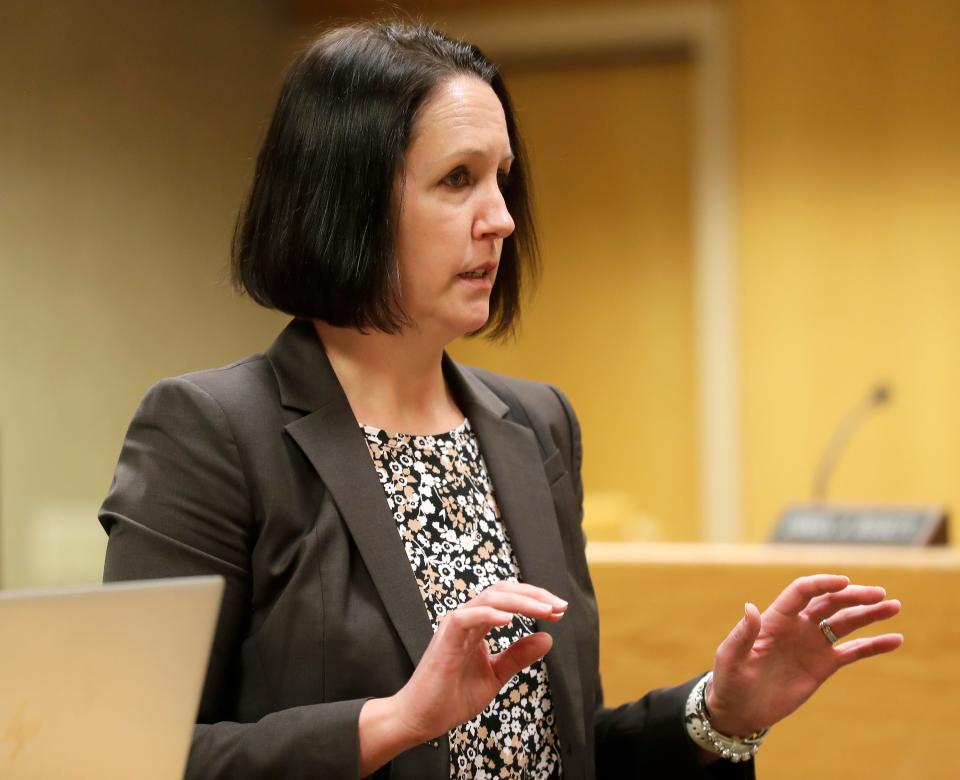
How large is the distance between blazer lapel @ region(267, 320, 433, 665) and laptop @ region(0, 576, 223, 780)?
0.37m

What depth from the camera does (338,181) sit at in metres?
1.54

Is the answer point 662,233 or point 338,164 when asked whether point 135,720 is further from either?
point 662,233

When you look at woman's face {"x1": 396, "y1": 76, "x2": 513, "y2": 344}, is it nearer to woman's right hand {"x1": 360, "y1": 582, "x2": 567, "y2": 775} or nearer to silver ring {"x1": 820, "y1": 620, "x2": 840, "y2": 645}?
woman's right hand {"x1": 360, "y1": 582, "x2": 567, "y2": 775}

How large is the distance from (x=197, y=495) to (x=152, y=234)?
431 cm

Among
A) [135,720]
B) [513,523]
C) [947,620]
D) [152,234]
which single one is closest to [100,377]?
[152,234]

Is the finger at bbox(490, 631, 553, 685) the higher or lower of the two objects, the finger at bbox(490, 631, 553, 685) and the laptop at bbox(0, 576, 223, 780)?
the lower

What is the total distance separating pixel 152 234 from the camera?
551 cm

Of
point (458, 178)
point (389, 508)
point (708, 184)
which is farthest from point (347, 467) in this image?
point (708, 184)

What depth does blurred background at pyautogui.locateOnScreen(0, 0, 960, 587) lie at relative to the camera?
491 centimetres

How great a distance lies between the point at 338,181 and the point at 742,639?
725 mm

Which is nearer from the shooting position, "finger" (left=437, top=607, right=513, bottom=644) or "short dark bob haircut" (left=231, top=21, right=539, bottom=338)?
"finger" (left=437, top=607, right=513, bottom=644)

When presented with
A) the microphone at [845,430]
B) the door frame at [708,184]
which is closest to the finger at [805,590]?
the microphone at [845,430]

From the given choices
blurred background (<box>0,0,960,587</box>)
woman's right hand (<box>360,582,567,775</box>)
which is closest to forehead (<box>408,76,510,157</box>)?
woman's right hand (<box>360,582,567,775</box>)

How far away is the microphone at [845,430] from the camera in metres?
6.20
